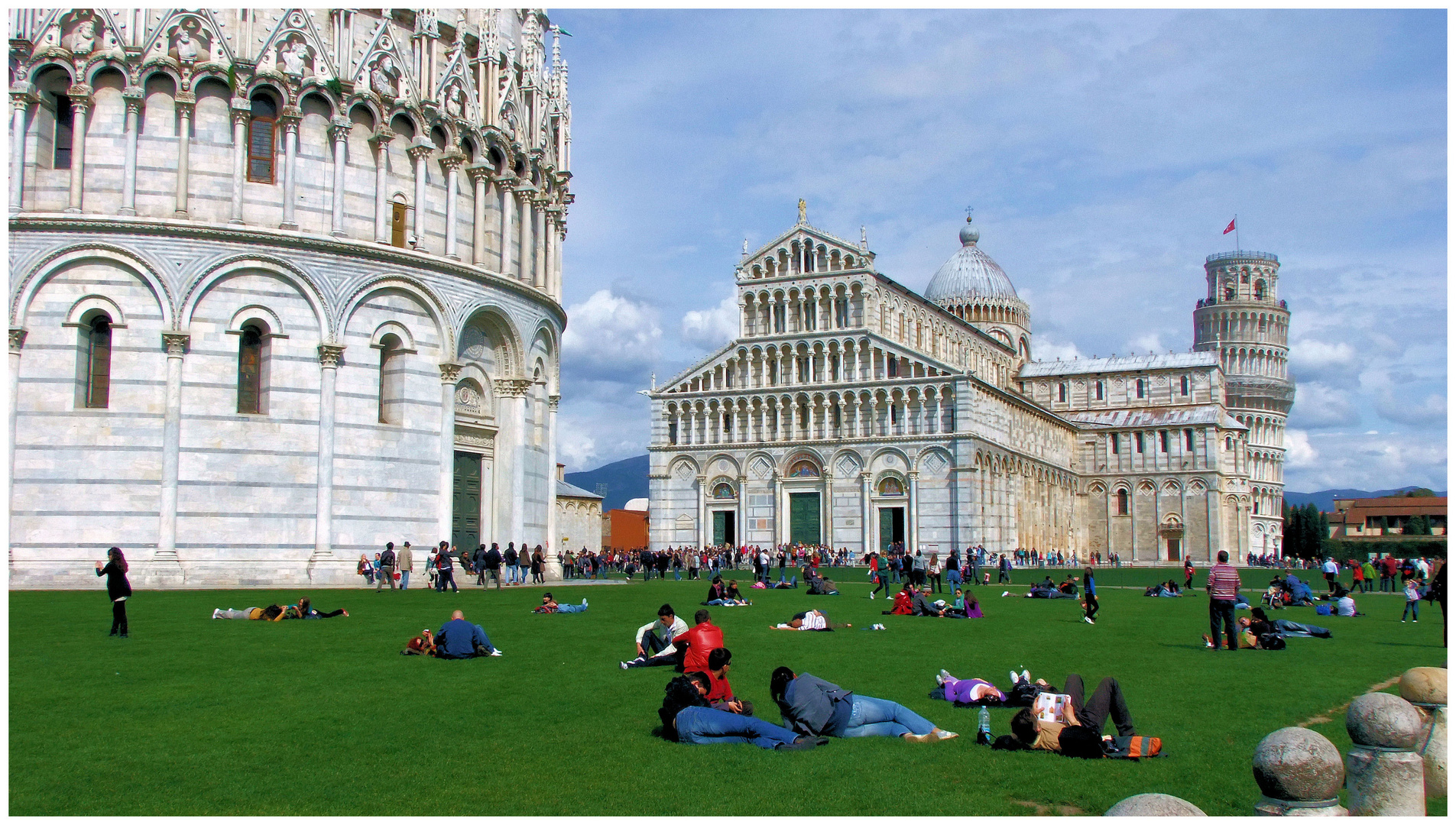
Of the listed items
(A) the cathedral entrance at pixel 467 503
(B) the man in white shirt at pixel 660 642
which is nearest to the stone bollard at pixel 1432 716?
(B) the man in white shirt at pixel 660 642

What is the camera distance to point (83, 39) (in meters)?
27.1

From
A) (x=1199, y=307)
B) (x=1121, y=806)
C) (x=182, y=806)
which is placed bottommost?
(x=182, y=806)

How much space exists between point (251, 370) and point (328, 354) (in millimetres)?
1802

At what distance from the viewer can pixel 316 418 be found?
1115 inches

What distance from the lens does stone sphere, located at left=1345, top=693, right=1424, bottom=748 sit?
6.45 m

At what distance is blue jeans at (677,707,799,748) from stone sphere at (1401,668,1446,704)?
167 inches

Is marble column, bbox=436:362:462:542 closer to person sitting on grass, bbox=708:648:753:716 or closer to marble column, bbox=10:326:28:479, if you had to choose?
marble column, bbox=10:326:28:479

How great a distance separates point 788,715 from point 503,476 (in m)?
23.9

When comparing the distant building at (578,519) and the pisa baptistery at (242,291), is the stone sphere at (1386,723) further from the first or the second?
the distant building at (578,519)

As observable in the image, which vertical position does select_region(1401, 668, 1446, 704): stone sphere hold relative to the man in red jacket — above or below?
above

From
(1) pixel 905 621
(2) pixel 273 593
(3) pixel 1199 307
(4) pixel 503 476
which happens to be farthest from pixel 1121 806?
(3) pixel 1199 307

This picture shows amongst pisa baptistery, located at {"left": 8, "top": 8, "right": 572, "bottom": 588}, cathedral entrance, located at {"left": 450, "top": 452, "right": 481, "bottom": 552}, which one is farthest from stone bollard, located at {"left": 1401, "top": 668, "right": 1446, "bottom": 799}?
cathedral entrance, located at {"left": 450, "top": 452, "right": 481, "bottom": 552}

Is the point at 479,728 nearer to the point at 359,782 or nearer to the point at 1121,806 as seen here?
the point at 359,782

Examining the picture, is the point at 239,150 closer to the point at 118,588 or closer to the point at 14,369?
the point at 14,369
